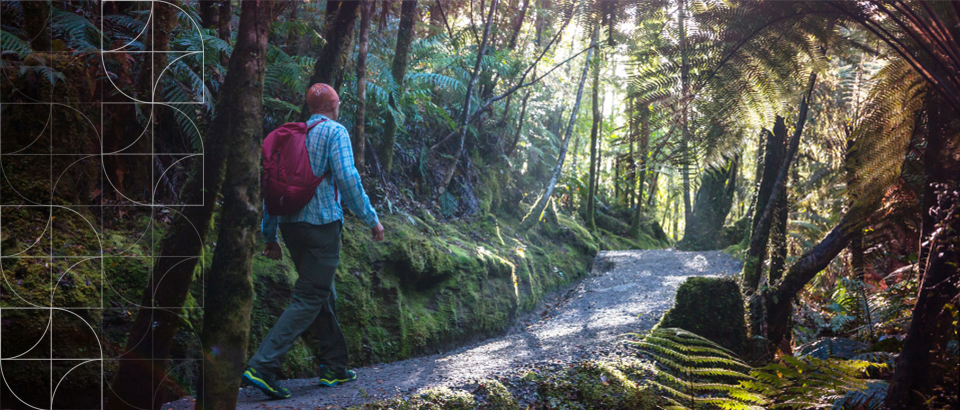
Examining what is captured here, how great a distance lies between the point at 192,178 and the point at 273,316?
211cm

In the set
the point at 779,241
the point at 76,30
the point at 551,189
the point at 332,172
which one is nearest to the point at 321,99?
the point at 332,172

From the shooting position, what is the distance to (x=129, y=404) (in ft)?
9.68

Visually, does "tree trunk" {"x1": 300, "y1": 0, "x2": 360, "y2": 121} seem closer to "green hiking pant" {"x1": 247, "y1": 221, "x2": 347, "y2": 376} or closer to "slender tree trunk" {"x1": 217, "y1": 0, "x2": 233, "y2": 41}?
"slender tree trunk" {"x1": 217, "y1": 0, "x2": 233, "y2": 41}

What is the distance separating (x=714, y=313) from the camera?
18.0 ft

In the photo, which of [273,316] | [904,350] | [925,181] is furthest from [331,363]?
[925,181]

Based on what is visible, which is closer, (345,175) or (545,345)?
(345,175)

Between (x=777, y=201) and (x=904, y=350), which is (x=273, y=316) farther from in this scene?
(x=777, y=201)

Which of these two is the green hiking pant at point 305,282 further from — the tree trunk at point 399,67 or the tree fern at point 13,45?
the tree trunk at point 399,67

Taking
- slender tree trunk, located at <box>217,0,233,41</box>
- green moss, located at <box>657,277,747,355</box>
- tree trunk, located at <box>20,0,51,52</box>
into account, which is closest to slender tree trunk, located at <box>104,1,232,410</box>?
tree trunk, located at <box>20,0,51,52</box>

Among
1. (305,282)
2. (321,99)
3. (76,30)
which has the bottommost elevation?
(305,282)

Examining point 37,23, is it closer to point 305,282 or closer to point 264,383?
point 305,282

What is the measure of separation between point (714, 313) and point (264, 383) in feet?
14.2

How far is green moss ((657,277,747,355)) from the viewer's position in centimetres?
543

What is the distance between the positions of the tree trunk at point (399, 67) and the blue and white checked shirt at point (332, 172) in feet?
13.0
